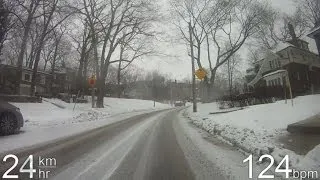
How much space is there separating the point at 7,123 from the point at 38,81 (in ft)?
178

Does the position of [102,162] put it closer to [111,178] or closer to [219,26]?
[111,178]

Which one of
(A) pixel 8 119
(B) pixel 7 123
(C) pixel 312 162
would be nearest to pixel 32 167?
(C) pixel 312 162

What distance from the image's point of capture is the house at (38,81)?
48150 millimetres

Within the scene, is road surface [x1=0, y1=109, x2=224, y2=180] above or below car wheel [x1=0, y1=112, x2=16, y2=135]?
below

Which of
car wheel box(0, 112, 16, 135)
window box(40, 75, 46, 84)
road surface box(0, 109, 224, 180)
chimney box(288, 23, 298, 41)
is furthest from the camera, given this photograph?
window box(40, 75, 46, 84)

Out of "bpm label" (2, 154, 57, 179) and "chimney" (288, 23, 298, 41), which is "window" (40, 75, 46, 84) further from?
"bpm label" (2, 154, 57, 179)

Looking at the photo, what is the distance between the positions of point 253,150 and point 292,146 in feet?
3.32

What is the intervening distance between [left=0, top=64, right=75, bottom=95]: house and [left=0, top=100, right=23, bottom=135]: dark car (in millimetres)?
25392

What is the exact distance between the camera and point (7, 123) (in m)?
13.1

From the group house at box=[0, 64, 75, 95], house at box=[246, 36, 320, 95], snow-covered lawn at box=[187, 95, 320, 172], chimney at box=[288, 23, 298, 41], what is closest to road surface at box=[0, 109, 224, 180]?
snow-covered lawn at box=[187, 95, 320, 172]

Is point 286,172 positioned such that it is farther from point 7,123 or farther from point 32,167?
point 7,123

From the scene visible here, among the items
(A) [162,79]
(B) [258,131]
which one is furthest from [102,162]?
(A) [162,79]

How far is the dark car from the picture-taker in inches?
507

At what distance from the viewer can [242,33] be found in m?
45.5
